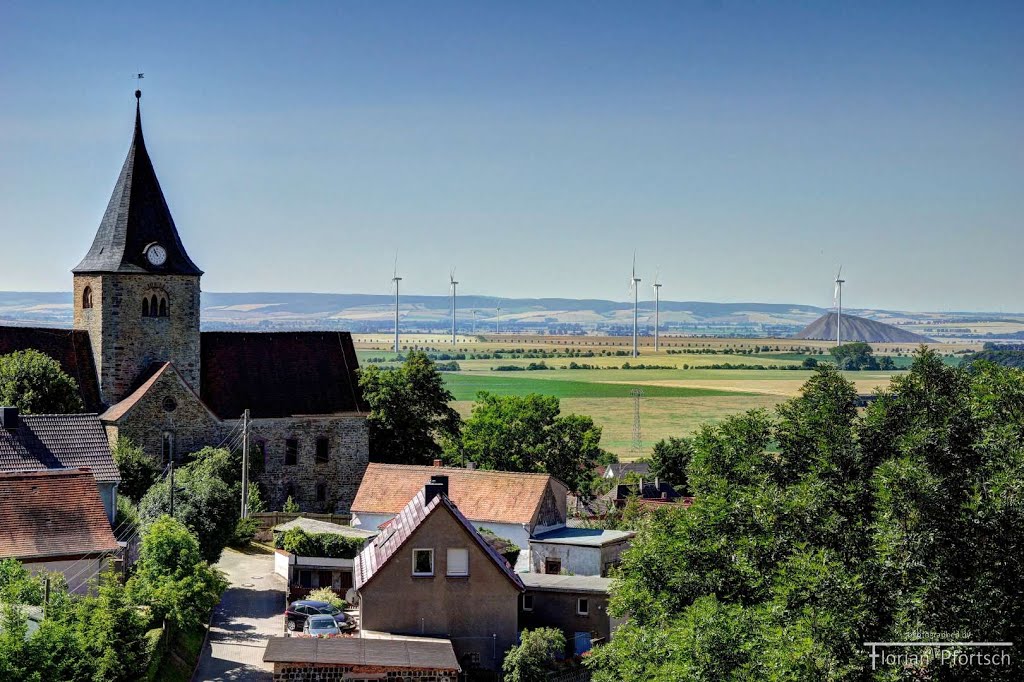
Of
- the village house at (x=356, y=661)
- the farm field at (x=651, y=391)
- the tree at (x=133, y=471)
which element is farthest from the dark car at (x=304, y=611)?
the farm field at (x=651, y=391)

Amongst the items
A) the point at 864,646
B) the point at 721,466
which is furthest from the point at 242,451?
the point at 864,646

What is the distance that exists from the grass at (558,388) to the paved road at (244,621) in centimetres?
9238

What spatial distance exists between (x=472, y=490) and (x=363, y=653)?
68.1ft

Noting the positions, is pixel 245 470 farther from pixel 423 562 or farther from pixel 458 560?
pixel 458 560

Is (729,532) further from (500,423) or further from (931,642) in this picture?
(500,423)

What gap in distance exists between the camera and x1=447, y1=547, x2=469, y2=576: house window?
39.5 m

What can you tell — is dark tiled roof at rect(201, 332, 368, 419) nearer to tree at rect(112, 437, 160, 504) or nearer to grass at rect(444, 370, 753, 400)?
tree at rect(112, 437, 160, 504)

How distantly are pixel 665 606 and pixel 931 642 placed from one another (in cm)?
833

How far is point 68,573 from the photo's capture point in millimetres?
38875

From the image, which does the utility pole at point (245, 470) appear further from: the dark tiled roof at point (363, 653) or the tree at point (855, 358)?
the tree at point (855, 358)

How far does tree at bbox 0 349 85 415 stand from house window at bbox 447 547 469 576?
22.8 m

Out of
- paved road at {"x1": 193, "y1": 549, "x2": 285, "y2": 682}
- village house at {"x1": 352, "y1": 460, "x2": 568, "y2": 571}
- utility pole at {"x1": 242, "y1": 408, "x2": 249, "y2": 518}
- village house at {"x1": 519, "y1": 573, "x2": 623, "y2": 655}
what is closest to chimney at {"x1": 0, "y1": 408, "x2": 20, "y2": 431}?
paved road at {"x1": 193, "y1": 549, "x2": 285, "y2": 682}

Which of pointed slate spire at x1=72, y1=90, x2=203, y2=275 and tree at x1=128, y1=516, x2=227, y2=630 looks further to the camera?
pointed slate spire at x1=72, y1=90, x2=203, y2=275

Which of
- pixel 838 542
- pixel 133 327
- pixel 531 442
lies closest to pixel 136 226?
pixel 133 327
